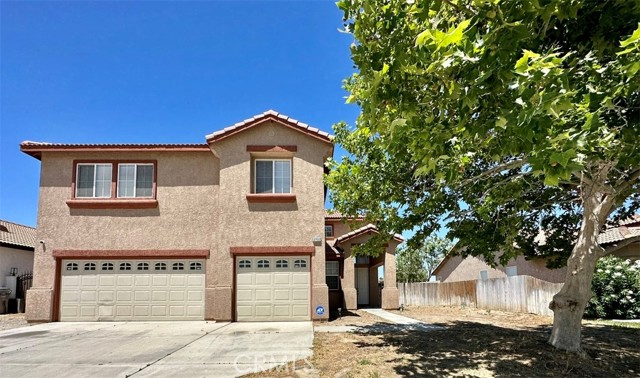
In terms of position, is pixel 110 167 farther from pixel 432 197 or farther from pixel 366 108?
pixel 366 108

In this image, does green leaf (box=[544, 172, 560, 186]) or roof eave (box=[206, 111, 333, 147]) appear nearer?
green leaf (box=[544, 172, 560, 186])

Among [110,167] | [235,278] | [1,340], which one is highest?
[110,167]

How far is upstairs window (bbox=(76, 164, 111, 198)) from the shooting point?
16.8 metres

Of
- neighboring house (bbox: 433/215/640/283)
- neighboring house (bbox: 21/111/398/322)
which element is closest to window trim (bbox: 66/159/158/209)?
neighboring house (bbox: 21/111/398/322)

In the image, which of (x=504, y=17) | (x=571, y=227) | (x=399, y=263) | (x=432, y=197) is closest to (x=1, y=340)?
(x=432, y=197)

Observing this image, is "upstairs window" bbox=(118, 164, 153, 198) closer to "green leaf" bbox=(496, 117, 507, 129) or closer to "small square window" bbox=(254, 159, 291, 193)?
"small square window" bbox=(254, 159, 291, 193)

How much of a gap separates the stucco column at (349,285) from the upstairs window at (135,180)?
935 cm

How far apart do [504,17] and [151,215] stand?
48.4ft

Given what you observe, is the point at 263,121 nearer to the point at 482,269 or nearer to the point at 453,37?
the point at 453,37

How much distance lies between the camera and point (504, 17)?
4449mm

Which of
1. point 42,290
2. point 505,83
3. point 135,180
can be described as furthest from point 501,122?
point 42,290

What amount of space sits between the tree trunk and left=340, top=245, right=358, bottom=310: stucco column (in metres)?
11.7

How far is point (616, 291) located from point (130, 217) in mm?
18629

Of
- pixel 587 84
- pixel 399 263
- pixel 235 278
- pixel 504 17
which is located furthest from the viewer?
pixel 399 263
